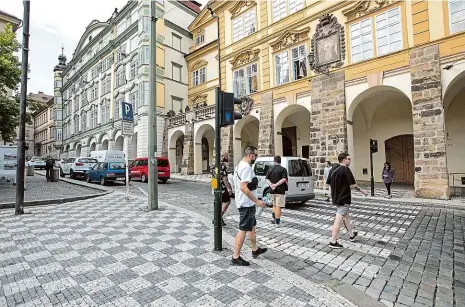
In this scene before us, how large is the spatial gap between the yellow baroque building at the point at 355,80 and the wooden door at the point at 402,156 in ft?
0.19

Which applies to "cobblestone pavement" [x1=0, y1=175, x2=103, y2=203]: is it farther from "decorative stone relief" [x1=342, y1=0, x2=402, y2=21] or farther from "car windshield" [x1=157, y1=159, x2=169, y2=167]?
"decorative stone relief" [x1=342, y1=0, x2=402, y2=21]

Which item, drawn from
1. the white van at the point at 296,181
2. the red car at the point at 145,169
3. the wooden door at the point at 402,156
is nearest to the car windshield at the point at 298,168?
the white van at the point at 296,181

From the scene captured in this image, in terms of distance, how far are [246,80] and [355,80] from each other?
8470 millimetres

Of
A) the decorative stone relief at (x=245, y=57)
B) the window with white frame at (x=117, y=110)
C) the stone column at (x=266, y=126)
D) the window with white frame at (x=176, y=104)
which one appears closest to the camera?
the stone column at (x=266, y=126)

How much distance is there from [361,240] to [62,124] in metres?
58.1

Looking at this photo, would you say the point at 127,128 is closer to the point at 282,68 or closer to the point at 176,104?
the point at 282,68

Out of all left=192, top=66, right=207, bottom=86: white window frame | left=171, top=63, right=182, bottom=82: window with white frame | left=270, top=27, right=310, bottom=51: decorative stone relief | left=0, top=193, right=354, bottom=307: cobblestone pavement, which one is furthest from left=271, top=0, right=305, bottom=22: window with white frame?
left=0, top=193, right=354, bottom=307: cobblestone pavement

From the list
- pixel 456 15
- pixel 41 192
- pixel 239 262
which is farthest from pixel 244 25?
pixel 239 262

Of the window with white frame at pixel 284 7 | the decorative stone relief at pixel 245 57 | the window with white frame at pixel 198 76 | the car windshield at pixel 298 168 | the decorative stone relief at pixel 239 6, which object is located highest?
the decorative stone relief at pixel 239 6

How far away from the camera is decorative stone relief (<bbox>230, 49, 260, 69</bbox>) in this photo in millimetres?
19922

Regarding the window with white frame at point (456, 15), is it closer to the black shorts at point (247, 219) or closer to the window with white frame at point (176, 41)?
the black shorts at point (247, 219)

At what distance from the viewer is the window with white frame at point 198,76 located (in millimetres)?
28434

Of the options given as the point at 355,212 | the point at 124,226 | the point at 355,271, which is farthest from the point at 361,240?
the point at 124,226

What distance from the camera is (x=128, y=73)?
30.5 metres
